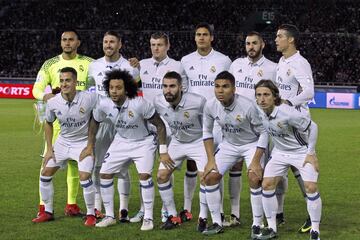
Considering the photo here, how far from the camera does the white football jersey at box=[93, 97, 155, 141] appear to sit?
27.6 ft

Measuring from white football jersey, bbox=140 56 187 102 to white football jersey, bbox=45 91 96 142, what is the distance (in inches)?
32.2

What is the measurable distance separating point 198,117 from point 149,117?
61 cm

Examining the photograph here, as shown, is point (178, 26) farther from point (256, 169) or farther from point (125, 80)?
point (256, 169)

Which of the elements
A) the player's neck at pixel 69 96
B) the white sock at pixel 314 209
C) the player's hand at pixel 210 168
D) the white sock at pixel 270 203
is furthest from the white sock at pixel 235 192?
the player's neck at pixel 69 96

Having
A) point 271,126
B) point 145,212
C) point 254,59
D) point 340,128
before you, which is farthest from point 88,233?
point 340,128

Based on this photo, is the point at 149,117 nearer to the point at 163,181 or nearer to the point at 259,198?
the point at 163,181

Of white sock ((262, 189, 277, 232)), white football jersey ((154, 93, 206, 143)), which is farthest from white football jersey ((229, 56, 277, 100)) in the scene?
white sock ((262, 189, 277, 232))

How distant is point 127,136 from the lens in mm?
8609

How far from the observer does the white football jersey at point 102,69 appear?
9.05 m

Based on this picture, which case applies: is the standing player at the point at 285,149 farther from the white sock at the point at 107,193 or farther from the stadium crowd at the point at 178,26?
the stadium crowd at the point at 178,26

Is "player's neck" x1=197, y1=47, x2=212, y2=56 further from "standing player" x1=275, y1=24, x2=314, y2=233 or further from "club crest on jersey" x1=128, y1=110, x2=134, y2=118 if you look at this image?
"club crest on jersey" x1=128, y1=110, x2=134, y2=118

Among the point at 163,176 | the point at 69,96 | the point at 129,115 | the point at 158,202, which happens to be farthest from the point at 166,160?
the point at 158,202

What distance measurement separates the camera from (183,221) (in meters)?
8.86

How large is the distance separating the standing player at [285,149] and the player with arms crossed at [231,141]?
0.53ft
